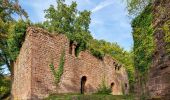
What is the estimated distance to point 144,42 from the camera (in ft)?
43.4

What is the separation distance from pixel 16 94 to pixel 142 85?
10098 mm

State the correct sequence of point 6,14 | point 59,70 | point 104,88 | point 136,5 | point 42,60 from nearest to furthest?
point 136,5
point 42,60
point 59,70
point 104,88
point 6,14

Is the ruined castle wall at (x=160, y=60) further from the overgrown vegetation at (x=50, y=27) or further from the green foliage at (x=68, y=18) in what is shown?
the green foliage at (x=68, y=18)

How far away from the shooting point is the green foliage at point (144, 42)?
1300 cm

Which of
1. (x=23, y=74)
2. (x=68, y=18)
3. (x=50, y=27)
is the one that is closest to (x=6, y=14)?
(x=50, y=27)

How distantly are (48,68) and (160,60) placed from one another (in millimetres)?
8966

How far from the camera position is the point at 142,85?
45.6 ft

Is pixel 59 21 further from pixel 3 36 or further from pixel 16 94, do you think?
pixel 16 94

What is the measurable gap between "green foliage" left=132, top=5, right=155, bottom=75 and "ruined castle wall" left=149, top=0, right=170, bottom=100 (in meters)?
0.26

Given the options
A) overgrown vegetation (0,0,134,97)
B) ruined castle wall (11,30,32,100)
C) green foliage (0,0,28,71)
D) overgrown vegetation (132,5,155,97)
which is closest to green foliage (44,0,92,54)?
overgrown vegetation (0,0,134,97)

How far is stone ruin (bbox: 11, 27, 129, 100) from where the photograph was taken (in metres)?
18.8

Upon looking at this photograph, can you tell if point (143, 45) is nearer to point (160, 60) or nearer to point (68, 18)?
point (160, 60)

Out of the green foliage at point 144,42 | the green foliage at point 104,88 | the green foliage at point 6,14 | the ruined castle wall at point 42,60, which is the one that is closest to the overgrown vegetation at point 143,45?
the green foliage at point 144,42

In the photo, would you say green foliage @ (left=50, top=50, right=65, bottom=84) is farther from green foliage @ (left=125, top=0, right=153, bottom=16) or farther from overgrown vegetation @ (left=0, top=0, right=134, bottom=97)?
green foliage @ (left=125, top=0, right=153, bottom=16)
